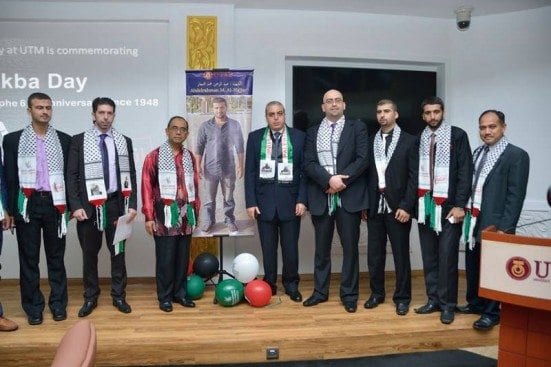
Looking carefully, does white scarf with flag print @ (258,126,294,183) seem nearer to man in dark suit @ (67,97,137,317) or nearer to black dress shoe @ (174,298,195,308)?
man in dark suit @ (67,97,137,317)

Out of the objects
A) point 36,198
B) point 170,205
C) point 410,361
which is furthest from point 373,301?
point 36,198

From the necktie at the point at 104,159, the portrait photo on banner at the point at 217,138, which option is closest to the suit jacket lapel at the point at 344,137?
the portrait photo on banner at the point at 217,138

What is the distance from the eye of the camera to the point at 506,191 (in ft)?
10.3

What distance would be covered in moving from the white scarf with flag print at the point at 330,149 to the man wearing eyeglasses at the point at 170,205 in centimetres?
103

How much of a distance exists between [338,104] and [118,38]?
222cm

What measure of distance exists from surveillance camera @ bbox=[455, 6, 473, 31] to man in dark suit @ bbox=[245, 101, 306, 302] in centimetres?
204

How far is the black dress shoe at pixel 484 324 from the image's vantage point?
3.15 m

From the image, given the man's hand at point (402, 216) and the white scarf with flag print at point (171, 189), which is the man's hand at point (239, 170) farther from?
the man's hand at point (402, 216)

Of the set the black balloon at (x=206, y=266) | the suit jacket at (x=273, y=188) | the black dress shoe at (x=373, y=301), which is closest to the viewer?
the black dress shoe at (x=373, y=301)

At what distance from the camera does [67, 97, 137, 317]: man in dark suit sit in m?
3.32

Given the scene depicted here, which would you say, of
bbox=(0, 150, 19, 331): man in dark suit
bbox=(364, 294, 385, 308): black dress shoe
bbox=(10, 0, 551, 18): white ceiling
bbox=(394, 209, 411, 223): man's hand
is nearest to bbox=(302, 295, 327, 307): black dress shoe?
bbox=(364, 294, 385, 308): black dress shoe

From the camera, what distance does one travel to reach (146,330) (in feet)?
10.2

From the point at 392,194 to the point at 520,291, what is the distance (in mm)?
1238

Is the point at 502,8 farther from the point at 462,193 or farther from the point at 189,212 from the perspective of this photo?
the point at 189,212
